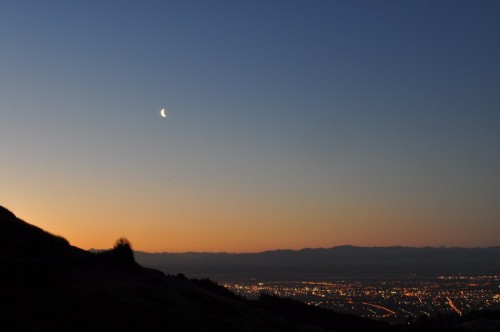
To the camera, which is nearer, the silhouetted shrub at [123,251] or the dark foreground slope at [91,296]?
the dark foreground slope at [91,296]

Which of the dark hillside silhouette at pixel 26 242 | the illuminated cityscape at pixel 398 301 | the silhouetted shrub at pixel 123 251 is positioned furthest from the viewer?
the illuminated cityscape at pixel 398 301

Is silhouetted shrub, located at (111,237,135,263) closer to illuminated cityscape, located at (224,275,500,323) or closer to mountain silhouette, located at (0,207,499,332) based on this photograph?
mountain silhouette, located at (0,207,499,332)

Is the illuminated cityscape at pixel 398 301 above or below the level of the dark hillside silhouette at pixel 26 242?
below

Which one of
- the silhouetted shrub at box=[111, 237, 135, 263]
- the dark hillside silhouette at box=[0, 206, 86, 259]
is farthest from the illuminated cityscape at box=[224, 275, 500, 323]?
the dark hillside silhouette at box=[0, 206, 86, 259]

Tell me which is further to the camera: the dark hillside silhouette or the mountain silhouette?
the dark hillside silhouette

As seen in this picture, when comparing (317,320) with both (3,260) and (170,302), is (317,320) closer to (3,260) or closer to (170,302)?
(170,302)

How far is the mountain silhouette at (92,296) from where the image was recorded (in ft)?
75.5

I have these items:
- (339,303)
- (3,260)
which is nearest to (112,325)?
(3,260)

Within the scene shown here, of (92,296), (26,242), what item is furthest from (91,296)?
(26,242)

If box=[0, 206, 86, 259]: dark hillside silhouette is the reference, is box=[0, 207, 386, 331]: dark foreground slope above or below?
below

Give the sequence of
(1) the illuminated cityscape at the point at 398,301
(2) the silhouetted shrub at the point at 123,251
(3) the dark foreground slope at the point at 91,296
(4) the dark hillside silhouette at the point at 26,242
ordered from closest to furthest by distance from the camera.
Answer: (3) the dark foreground slope at the point at 91,296 < (4) the dark hillside silhouette at the point at 26,242 < (2) the silhouetted shrub at the point at 123,251 < (1) the illuminated cityscape at the point at 398,301

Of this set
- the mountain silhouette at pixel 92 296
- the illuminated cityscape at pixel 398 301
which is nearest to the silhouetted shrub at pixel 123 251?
the mountain silhouette at pixel 92 296

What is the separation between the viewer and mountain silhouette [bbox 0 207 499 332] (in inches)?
906

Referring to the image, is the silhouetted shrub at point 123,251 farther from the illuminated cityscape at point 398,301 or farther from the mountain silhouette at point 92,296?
the illuminated cityscape at point 398,301
